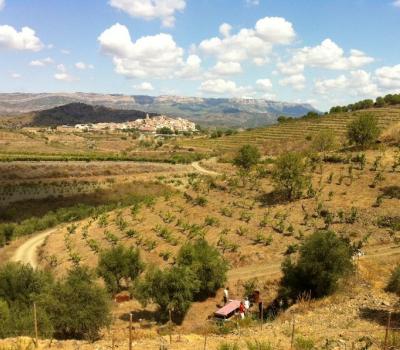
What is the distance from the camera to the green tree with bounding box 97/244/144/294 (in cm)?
2894

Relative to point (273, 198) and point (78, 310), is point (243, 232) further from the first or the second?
point (78, 310)

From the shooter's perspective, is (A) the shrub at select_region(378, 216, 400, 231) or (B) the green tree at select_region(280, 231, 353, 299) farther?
(A) the shrub at select_region(378, 216, 400, 231)

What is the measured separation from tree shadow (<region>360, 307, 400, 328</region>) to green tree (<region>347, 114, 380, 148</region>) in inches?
1442

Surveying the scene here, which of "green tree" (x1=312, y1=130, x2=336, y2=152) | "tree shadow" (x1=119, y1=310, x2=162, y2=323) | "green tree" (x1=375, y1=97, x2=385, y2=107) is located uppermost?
"green tree" (x1=375, y1=97, x2=385, y2=107)

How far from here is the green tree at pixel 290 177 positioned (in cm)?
4056

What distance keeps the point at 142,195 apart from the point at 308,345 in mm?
55687

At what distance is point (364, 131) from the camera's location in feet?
169

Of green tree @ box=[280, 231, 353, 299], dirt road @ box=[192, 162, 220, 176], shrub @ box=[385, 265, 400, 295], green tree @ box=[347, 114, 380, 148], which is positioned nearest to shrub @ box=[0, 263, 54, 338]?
green tree @ box=[280, 231, 353, 299]

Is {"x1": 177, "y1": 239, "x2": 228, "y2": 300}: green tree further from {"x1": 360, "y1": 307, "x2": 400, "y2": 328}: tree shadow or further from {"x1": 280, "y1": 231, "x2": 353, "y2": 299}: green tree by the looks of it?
{"x1": 360, "y1": 307, "x2": 400, "y2": 328}: tree shadow

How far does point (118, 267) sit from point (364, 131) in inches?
1395

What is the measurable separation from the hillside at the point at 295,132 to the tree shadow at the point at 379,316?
209 ft

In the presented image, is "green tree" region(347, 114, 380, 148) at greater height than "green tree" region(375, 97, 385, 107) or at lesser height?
lesser

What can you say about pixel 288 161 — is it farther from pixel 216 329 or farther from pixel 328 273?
pixel 216 329

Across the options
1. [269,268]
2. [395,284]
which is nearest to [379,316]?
[395,284]
